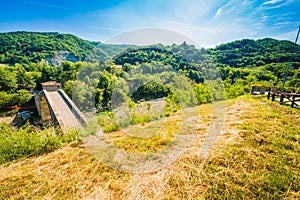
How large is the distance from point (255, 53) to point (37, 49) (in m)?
75.8

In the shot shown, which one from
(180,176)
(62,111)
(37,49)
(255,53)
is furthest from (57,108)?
(255,53)

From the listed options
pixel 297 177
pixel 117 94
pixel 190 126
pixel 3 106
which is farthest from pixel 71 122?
pixel 3 106

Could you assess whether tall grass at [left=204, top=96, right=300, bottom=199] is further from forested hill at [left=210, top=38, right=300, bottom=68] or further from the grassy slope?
forested hill at [left=210, top=38, right=300, bottom=68]

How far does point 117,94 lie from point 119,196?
5311mm

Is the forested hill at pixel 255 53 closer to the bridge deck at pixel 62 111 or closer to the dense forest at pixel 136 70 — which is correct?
the dense forest at pixel 136 70

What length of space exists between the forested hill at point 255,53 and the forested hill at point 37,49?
45.3m

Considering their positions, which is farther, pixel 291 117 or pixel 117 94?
pixel 117 94

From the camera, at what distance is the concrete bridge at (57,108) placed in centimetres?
1187

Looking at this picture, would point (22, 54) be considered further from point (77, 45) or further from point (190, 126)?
point (190, 126)

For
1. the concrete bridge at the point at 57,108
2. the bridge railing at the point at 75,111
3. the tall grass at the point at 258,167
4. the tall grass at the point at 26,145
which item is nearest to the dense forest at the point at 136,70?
the bridge railing at the point at 75,111

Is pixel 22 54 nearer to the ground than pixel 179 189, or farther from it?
farther from it

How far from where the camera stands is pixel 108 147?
2.63 m

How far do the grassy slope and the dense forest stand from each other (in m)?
3.42

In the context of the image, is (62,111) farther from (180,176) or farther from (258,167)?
(258,167)
